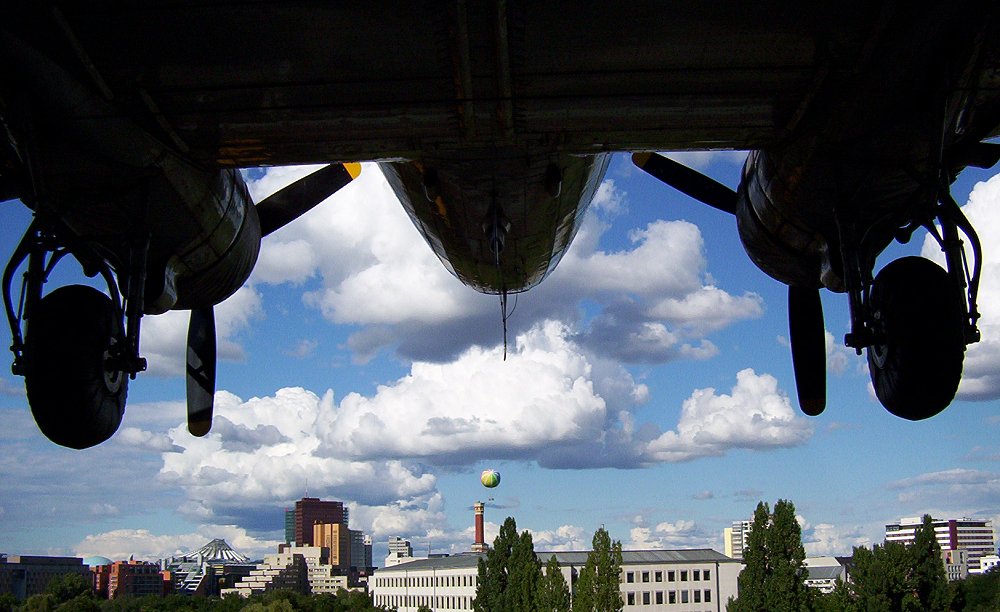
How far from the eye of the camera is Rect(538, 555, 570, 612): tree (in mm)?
46312

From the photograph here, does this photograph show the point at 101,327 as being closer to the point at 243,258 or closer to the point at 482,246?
the point at 243,258

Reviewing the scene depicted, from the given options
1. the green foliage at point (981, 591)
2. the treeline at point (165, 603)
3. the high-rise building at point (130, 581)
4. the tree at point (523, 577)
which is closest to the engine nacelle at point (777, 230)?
the tree at point (523, 577)

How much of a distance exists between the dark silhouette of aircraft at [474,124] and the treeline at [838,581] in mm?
35644

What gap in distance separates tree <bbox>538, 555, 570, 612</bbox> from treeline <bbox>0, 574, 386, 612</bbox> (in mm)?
32262

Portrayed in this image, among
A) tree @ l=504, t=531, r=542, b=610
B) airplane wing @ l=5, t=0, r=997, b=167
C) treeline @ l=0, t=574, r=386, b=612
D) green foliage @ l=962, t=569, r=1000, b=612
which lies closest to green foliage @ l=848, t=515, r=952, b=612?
tree @ l=504, t=531, r=542, b=610

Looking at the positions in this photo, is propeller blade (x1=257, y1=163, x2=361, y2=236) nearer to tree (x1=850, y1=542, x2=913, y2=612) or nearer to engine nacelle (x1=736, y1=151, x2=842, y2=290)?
engine nacelle (x1=736, y1=151, x2=842, y2=290)

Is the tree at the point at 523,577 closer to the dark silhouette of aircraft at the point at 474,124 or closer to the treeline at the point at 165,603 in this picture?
the treeline at the point at 165,603

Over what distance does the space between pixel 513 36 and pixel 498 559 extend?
48.6m

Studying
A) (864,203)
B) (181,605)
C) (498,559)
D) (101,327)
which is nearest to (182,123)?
(101,327)

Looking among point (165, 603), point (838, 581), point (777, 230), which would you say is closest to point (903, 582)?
point (838, 581)

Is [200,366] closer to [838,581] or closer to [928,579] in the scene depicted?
[838,581]

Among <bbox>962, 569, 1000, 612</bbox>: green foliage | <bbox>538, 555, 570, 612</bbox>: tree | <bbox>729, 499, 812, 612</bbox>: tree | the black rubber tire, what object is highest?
the black rubber tire

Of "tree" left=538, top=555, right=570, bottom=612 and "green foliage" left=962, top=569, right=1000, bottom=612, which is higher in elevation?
"tree" left=538, top=555, right=570, bottom=612

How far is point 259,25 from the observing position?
213 inches
